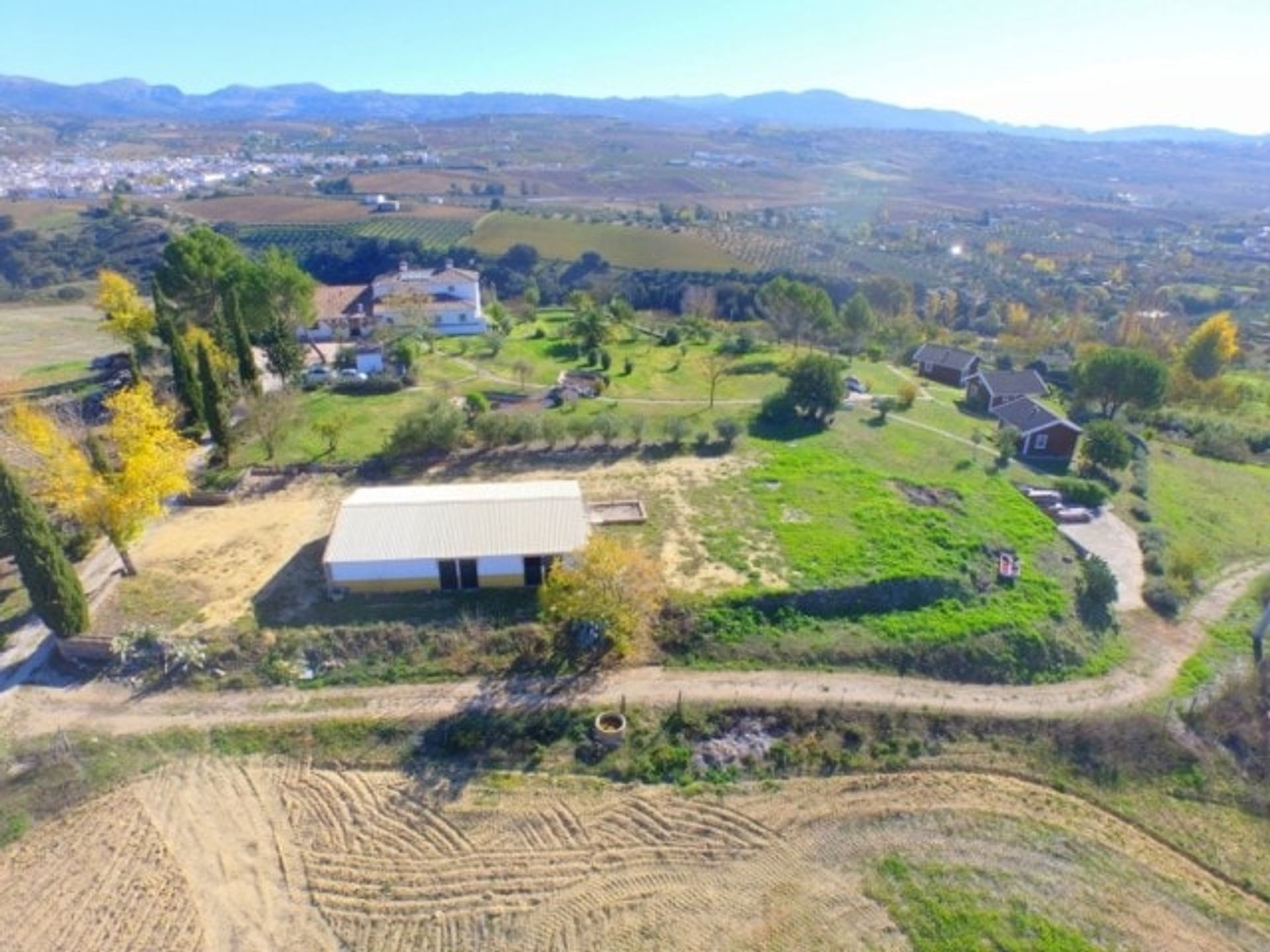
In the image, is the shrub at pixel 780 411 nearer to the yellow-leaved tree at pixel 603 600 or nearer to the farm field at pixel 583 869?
the yellow-leaved tree at pixel 603 600

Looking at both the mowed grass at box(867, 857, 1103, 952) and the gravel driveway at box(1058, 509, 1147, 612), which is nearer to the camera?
the mowed grass at box(867, 857, 1103, 952)

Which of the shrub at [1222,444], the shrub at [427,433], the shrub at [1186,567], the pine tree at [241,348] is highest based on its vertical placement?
the pine tree at [241,348]

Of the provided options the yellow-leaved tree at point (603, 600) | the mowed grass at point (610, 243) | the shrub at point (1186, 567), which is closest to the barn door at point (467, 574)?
the yellow-leaved tree at point (603, 600)

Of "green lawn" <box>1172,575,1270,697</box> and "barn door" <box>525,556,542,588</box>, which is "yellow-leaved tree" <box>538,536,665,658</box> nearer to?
"barn door" <box>525,556,542,588</box>

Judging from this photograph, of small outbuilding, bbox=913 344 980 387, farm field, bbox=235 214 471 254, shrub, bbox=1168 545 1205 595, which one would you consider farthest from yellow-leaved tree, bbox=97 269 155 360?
farm field, bbox=235 214 471 254

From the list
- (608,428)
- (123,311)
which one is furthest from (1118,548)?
(123,311)

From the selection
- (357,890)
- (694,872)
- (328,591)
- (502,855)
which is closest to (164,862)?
(357,890)

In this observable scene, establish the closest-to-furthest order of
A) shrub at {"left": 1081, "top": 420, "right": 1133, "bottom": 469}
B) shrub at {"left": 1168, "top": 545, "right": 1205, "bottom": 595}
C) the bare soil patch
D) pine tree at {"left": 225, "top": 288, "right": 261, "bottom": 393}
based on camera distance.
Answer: the bare soil patch < shrub at {"left": 1168, "top": 545, "right": 1205, "bottom": 595} < pine tree at {"left": 225, "top": 288, "right": 261, "bottom": 393} < shrub at {"left": 1081, "top": 420, "right": 1133, "bottom": 469}
